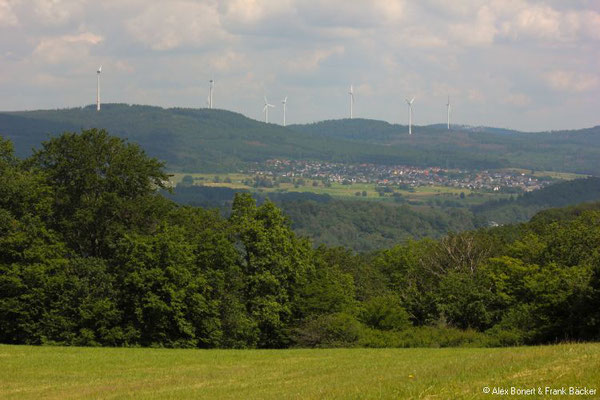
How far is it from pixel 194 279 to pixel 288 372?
22.3 metres

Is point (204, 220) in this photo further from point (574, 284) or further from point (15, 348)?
point (574, 284)

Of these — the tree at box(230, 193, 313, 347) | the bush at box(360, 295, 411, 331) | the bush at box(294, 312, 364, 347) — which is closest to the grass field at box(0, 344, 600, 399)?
the bush at box(294, 312, 364, 347)

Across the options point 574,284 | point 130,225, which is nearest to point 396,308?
point 574,284

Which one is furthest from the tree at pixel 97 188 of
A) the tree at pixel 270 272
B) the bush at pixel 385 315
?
the bush at pixel 385 315

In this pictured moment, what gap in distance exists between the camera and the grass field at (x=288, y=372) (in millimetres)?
27109

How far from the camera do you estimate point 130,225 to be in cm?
6931

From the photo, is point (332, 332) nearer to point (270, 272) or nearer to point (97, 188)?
point (270, 272)

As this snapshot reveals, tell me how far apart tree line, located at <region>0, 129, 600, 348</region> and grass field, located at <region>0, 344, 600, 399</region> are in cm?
712

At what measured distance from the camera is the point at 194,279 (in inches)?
2530

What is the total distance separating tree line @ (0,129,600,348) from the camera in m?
62.0

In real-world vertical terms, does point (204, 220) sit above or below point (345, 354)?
above

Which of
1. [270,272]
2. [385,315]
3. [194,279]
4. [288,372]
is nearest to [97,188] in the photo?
[194,279]

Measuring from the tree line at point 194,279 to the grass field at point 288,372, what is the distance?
23.4ft

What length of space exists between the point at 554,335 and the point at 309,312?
2116 cm
